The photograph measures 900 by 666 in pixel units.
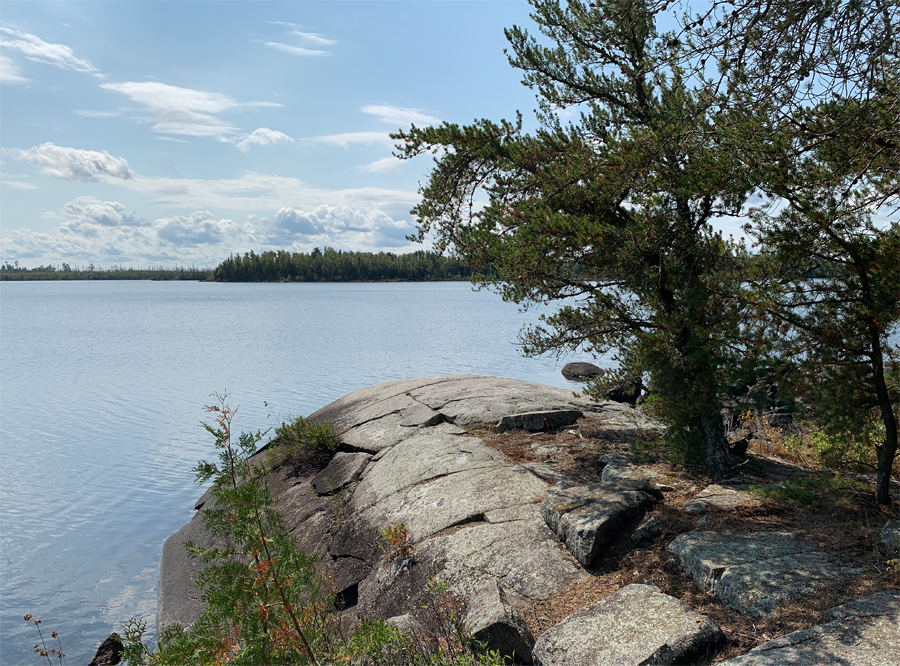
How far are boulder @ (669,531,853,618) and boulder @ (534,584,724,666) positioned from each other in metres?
0.48

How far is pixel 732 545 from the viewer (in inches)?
211

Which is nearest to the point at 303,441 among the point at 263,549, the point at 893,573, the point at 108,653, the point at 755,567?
the point at 108,653

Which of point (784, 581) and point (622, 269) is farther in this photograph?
point (622, 269)

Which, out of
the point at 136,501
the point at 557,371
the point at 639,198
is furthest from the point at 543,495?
the point at 557,371

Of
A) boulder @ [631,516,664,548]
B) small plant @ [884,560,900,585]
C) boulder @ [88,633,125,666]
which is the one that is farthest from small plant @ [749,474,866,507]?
boulder @ [88,633,125,666]

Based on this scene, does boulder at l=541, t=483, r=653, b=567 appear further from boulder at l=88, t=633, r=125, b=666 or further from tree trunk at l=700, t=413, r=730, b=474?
boulder at l=88, t=633, r=125, b=666

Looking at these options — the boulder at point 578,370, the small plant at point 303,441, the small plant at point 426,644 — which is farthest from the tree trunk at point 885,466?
the boulder at point 578,370

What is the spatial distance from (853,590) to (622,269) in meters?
4.38

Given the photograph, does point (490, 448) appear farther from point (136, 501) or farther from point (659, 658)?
point (136, 501)

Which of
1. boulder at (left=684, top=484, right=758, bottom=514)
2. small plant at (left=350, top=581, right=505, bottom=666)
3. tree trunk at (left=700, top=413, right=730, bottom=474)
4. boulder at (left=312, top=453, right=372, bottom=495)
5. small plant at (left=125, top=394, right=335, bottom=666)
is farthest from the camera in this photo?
boulder at (left=312, top=453, right=372, bottom=495)

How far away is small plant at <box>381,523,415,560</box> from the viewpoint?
680 cm

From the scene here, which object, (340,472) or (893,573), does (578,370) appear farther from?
(893,573)

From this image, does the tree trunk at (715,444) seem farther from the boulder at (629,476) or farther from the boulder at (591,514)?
the boulder at (591,514)

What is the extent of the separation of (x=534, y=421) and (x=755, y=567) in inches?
217
